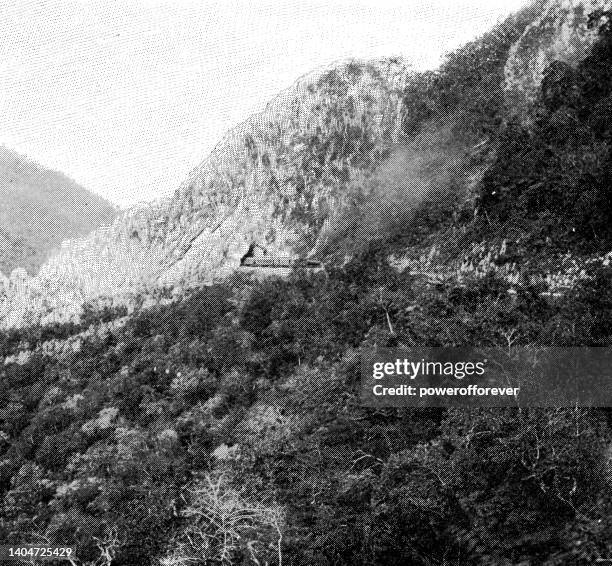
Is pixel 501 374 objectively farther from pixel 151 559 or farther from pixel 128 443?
pixel 128 443

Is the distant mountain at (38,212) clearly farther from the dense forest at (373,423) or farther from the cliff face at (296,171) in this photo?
the dense forest at (373,423)

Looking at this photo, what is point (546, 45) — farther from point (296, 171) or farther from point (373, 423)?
point (296, 171)

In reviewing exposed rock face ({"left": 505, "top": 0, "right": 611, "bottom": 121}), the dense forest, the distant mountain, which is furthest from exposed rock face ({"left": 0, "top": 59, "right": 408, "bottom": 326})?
the distant mountain

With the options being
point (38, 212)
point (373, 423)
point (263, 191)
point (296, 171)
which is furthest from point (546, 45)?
point (38, 212)

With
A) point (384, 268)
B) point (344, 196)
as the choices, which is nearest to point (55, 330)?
point (344, 196)

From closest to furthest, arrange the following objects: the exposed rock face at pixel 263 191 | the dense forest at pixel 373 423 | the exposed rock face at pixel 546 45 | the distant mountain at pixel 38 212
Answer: the dense forest at pixel 373 423 → the exposed rock face at pixel 546 45 → the exposed rock face at pixel 263 191 → the distant mountain at pixel 38 212

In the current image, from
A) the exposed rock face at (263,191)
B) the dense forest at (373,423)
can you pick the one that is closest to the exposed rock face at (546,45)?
the dense forest at (373,423)
